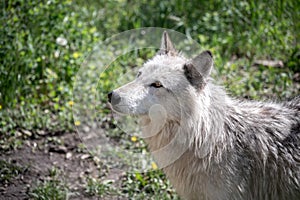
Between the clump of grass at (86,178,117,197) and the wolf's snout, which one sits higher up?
the wolf's snout

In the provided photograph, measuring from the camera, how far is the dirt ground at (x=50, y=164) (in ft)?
18.0

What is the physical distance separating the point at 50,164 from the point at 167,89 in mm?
2049

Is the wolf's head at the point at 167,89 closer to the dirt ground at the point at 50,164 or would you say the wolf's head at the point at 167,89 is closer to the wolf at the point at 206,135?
the wolf at the point at 206,135

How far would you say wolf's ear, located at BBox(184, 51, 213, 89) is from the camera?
14.0ft

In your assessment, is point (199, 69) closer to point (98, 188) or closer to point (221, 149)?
point (221, 149)

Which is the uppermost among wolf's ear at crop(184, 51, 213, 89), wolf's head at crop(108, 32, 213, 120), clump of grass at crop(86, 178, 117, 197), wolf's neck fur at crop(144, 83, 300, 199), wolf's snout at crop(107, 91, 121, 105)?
wolf's ear at crop(184, 51, 213, 89)

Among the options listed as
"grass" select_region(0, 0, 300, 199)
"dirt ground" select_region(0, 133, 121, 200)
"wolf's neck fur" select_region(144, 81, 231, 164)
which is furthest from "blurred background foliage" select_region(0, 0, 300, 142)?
"wolf's neck fur" select_region(144, 81, 231, 164)

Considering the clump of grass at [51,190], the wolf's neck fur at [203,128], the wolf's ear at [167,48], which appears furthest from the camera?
the clump of grass at [51,190]

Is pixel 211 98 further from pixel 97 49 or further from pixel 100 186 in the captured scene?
pixel 97 49

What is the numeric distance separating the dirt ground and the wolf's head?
147 centimetres

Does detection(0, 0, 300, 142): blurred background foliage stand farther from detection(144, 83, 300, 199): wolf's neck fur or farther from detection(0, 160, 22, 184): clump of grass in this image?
detection(144, 83, 300, 199): wolf's neck fur

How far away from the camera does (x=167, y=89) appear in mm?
4352

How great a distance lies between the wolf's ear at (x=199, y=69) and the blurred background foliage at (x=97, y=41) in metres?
2.11

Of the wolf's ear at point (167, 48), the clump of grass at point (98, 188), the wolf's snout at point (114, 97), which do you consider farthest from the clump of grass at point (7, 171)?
the wolf's ear at point (167, 48)
